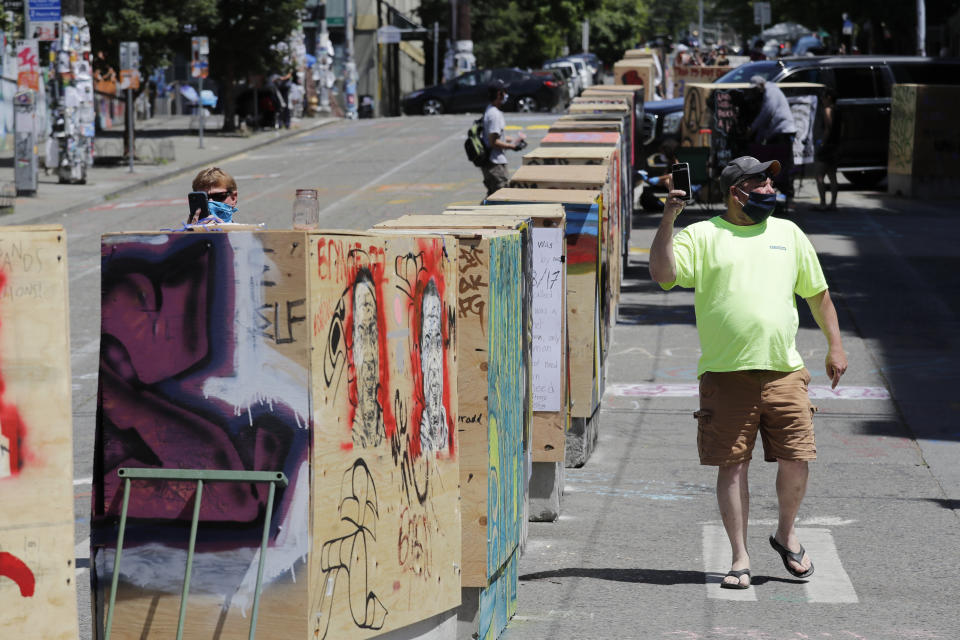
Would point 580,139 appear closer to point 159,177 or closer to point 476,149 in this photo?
point 476,149

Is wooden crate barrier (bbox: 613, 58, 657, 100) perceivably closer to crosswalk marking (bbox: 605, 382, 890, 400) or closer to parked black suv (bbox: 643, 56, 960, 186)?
parked black suv (bbox: 643, 56, 960, 186)

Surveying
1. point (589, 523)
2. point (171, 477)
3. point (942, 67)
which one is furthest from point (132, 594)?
point (942, 67)

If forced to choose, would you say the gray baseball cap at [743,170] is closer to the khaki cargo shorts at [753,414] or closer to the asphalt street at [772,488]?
the khaki cargo shorts at [753,414]

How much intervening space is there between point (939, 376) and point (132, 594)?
26.6ft

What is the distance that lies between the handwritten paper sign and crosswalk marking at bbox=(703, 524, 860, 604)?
104 cm

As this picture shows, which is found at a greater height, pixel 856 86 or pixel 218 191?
pixel 856 86

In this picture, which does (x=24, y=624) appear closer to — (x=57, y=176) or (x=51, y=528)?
(x=51, y=528)

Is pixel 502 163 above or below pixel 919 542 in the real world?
above

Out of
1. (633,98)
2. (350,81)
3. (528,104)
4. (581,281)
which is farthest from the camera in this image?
(350,81)

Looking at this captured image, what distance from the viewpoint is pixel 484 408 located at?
218 inches

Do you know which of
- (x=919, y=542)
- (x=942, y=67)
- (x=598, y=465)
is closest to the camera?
(x=919, y=542)

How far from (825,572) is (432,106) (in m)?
40.7

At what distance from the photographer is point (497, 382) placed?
5777mm

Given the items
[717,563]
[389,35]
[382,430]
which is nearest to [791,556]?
[717,563]
